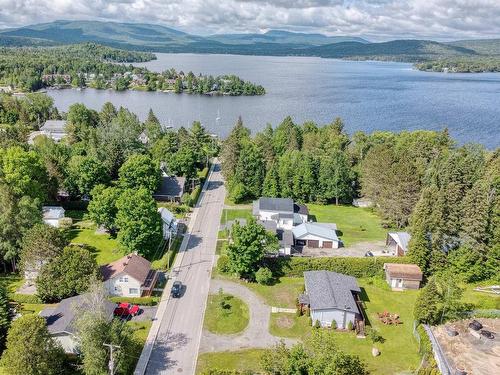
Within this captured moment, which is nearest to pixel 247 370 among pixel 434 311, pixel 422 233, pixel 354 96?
pixel 434 311

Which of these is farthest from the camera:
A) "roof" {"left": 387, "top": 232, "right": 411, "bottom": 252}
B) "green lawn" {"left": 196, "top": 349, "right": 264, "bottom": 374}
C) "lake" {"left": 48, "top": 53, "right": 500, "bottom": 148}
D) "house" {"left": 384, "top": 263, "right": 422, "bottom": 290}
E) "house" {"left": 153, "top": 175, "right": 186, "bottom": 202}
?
"lake" {"left": 48, "top": 53, "right": 500, "bottom": 148}

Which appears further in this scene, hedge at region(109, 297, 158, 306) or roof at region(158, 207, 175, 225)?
roof at region(158, 207, 175, 225)

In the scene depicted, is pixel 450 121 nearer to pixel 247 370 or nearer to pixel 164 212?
pixel 164 212

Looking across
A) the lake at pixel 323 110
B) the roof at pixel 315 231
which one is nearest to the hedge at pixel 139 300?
the roof at pixel 315 231

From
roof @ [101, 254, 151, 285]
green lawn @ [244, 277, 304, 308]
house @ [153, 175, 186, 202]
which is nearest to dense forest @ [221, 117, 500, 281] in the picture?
house @ [153, 175, 186, 202]

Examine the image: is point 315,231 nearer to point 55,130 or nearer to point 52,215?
point 52,215

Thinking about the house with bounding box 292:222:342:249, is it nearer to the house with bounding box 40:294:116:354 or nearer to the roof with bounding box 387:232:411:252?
the roof with bounding box 387:232:411:252
